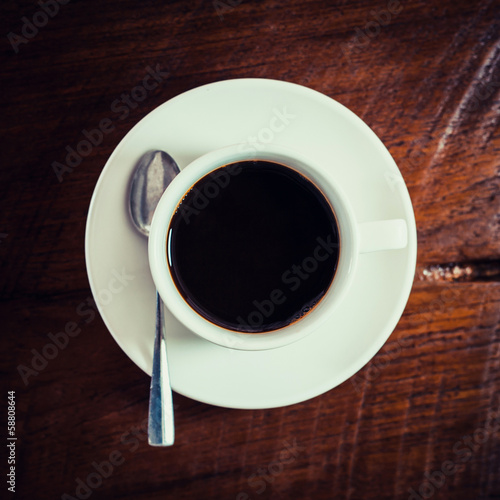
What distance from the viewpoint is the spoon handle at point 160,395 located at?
2.09ft

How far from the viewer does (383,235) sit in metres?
0.57

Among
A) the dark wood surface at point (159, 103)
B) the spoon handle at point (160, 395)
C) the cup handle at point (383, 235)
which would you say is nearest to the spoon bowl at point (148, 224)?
the spoon handle at point (160, 395)

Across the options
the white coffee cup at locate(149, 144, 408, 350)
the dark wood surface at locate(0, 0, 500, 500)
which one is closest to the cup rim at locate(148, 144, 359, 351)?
the white coffee cup at locate(149, 144, 408, 350)

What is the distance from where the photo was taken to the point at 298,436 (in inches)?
31.4

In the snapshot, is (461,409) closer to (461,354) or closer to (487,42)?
(461,354)

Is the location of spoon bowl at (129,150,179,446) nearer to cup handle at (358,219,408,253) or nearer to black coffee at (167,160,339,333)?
black coffee at (167,160,339,333)

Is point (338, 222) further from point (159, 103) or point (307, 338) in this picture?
point (159, 103)

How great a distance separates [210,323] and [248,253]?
136 millimetres

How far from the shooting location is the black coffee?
677 mm

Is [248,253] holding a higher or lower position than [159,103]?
lower

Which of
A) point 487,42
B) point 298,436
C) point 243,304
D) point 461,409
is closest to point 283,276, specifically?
point 243,304

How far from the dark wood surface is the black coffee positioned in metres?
0.21

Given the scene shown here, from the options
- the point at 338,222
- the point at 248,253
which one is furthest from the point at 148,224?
→ the point at 338,222

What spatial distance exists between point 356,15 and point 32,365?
858 millimetres
